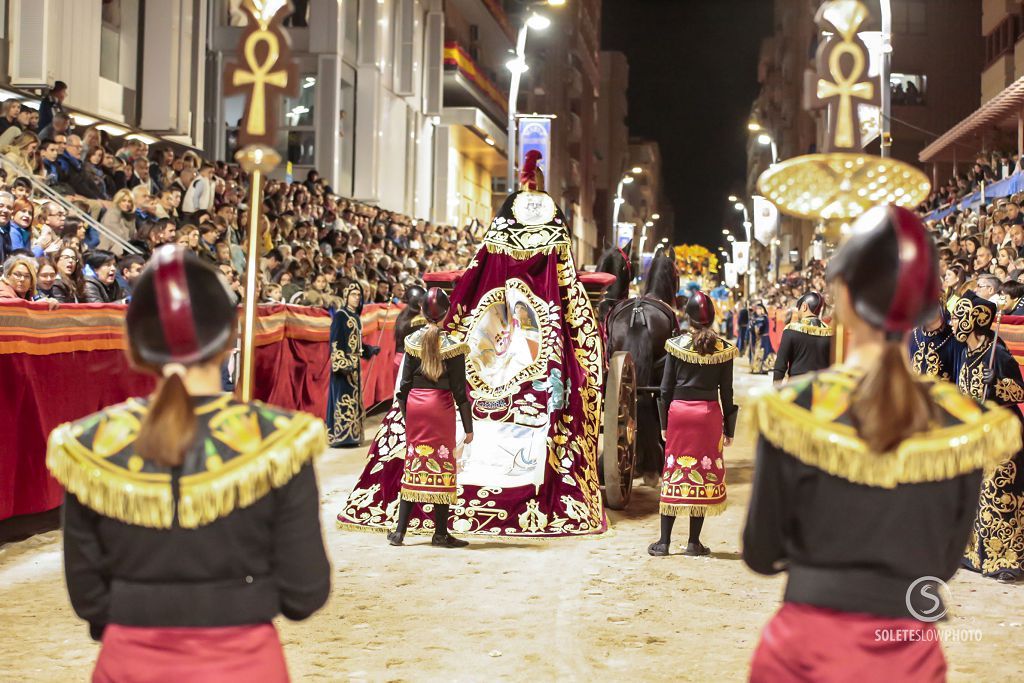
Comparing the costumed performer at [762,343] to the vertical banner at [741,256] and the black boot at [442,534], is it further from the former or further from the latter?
the vertical banner at [741,256]

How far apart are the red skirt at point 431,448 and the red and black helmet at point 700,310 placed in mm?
1895

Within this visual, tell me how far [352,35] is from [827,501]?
30.8 metres

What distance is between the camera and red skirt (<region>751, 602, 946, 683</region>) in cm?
296

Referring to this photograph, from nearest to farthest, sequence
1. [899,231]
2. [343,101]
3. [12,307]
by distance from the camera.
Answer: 1. [899,231]
2. [12,307]
3. [343,101]

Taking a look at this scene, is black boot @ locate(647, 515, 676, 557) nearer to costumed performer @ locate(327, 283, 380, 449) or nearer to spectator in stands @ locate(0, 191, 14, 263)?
spectator in stands @ locate(0, 191, 14, 263)

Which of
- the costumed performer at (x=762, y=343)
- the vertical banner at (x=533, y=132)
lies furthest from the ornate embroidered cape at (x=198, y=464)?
the costumed performer at (x=762, y=343)

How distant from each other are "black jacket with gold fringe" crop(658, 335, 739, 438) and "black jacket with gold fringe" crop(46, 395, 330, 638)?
6270 mm

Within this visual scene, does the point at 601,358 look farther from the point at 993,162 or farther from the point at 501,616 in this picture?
the point at 993,162

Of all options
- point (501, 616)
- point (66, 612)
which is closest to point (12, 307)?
point (66, 612)

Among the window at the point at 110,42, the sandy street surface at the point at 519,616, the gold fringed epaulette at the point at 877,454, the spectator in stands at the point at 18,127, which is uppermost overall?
the window at the point at 110,42

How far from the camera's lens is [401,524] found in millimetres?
9242

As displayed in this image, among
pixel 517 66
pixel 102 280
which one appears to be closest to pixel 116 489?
pixel 102 280

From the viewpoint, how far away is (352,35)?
32.2 m

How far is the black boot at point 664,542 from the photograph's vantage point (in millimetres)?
8969
